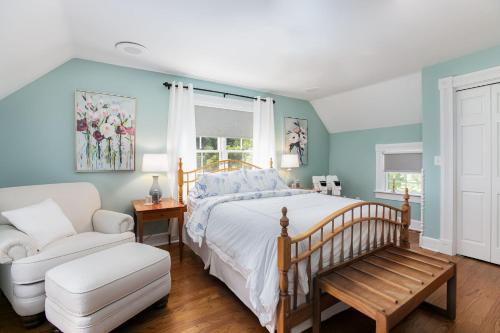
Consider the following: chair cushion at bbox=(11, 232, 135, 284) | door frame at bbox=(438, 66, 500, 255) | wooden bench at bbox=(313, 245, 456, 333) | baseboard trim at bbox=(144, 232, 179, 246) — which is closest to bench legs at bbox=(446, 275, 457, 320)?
wooden bench at bbox=(313, 245, 456, 333)

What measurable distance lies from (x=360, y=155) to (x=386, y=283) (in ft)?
12.1

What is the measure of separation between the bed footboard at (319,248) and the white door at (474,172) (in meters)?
1.45

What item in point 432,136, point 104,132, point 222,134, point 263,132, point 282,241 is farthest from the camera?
point 263,132

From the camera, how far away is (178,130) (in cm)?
347

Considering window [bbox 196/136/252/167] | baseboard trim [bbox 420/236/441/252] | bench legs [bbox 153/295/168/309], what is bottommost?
bench legs [bbox 153/295/168/309]

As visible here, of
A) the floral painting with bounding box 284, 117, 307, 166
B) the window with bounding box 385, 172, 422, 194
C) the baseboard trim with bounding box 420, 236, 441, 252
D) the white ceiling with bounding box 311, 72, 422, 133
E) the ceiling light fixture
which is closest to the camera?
the ceiling light fixture

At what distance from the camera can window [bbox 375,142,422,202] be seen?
13.6 feet

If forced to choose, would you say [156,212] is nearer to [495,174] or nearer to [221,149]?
[221,149]

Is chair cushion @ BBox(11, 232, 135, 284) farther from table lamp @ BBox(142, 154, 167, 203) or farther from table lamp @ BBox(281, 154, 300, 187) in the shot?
table lamp @ BBox(281, 154, 300, 187)

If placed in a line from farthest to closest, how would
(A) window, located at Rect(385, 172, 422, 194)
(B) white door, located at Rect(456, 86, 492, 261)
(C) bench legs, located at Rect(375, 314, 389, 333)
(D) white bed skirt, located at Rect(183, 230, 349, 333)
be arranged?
(A) window, located at Rect(385, 172, 422, 194), (B) white door, located at Rect(456, 86, 492, 261), (D) white bed skirt, located at Rect(183, 230, 349, 333), (C) bench legs, located at Rect(375, 314, 389, 333)

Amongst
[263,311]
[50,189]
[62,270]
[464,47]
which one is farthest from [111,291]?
[464,47]

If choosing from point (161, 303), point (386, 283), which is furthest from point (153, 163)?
point (386, 283)

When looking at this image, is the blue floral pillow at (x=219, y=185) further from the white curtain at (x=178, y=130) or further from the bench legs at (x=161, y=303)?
the bench legs at (x=161, y=303)

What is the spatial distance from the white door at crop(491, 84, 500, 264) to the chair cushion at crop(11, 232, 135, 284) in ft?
12.7
